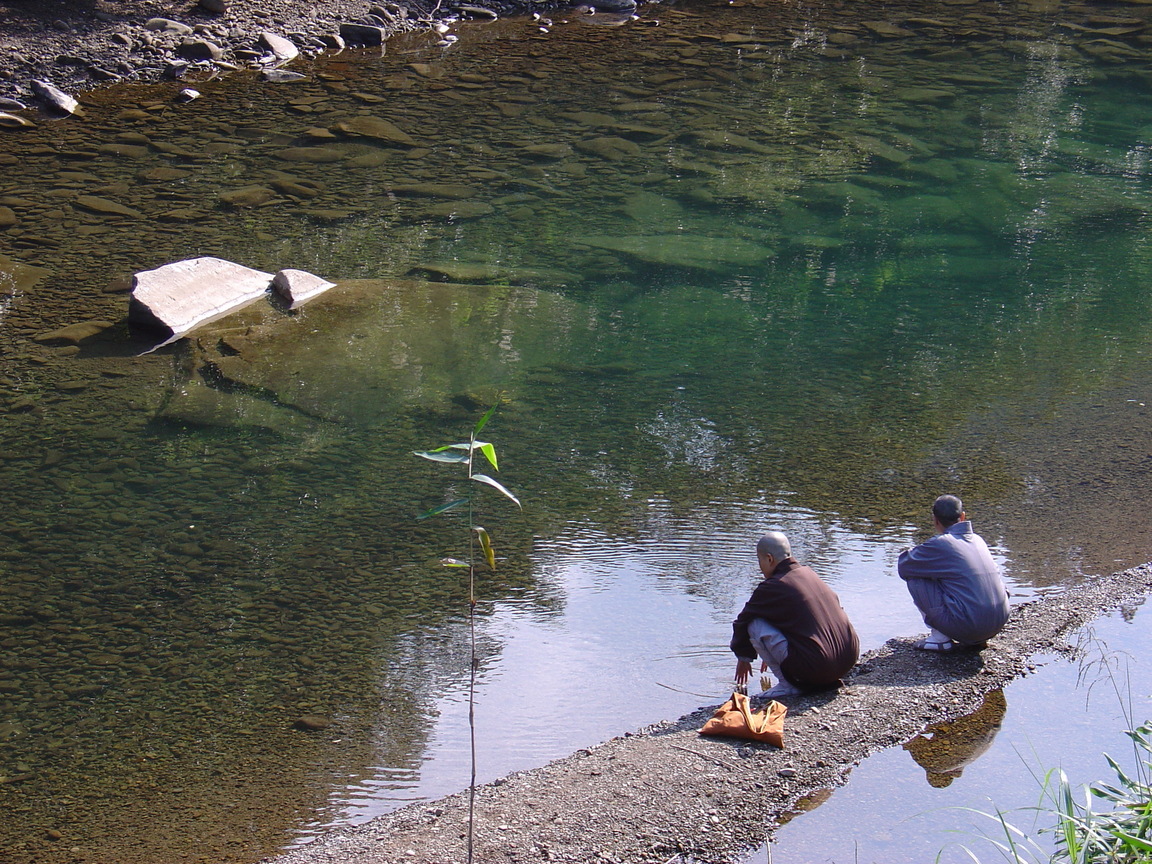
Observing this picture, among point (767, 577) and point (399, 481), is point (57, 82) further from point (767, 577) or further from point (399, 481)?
point (767, 577)

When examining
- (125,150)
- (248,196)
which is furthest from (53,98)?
(248,196)

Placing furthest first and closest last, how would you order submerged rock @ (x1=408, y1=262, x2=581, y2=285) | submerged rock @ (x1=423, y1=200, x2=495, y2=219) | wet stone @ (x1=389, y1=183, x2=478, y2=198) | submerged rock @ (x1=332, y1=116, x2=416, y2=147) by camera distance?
submerged rock @ (x1=332, y1=116, x2=416, y2=147) → wet stone @ (x1=389, y1=183, x2=478, y2=198) → submerged rock @ (x1=423, y1=200, x2=495, y2=219) → submerged rock @ (x1=408, y1=262, x2=581, y2=285)

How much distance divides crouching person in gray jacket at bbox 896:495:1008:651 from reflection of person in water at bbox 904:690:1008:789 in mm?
336

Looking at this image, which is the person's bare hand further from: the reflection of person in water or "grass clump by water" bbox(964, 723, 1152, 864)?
"grass clump by water" bbox(964, 723, 1152, 864)

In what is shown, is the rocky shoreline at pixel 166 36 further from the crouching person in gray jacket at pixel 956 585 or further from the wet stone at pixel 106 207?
the crouching person in gray jacket at pixel 956 585

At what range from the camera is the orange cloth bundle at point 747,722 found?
414 cm

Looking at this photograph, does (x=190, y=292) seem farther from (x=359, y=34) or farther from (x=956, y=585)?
(x=359, y=34)

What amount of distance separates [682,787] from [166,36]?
49.2 feet

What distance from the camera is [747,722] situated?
13.6ft

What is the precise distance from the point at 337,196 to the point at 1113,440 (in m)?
8.16

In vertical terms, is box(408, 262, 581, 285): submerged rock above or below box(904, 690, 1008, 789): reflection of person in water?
above

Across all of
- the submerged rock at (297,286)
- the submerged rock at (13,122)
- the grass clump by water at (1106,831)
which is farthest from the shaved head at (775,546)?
the submerged rock at (13,122)

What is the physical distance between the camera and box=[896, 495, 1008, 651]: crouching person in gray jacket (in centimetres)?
466

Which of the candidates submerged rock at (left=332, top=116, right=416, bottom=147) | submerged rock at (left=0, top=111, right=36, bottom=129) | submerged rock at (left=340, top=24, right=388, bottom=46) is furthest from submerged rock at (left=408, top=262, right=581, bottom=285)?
submerged rock at (left=340, top=24, right=388, bottom=46)
